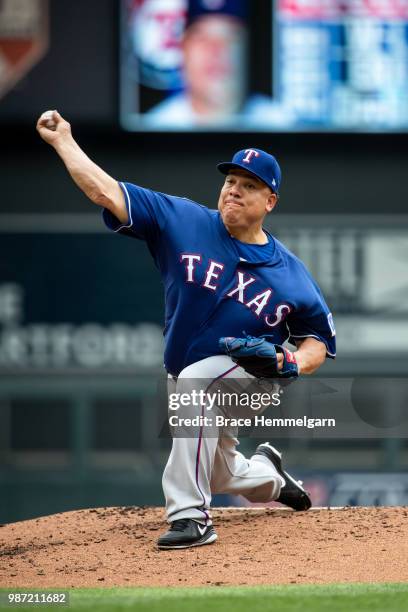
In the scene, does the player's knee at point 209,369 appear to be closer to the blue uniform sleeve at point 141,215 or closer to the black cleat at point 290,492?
the blue uniform sleeve at point 141,215

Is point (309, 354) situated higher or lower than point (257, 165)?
lower

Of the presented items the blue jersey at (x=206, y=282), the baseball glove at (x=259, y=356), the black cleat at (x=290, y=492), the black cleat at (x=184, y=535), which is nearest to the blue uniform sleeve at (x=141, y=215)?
the blue jersey at (x=206, y=282)

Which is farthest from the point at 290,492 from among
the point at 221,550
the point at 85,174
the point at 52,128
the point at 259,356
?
the point at 52,128

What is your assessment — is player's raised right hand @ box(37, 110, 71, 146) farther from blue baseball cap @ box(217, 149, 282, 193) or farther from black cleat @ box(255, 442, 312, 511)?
black cleat @ box(255, 442, 312, 511)

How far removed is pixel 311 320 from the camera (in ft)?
12.9

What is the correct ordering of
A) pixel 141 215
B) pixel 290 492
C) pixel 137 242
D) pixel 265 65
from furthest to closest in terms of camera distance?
pixel 137 242, pixel 265 65, pixel 290 492, pixel 141 215

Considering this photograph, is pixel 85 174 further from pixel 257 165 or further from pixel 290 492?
pixel 290 492

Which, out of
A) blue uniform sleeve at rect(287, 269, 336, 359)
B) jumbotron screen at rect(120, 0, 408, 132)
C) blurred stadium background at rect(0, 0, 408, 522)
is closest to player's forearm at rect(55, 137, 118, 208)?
blue uniform sleeve at rect(287, 269, 336, 359)

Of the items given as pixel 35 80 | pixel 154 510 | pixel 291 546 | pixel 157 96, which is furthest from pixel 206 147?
pixel 291 546

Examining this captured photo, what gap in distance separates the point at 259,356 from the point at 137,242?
5.77m

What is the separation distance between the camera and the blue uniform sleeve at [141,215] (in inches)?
148

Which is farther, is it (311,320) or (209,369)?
(311,320)

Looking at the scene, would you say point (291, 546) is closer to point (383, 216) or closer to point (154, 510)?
point (154, 510)

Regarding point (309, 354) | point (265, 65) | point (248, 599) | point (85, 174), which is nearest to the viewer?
point (248, 599)
